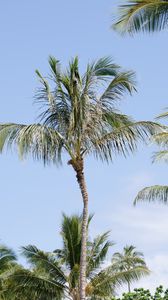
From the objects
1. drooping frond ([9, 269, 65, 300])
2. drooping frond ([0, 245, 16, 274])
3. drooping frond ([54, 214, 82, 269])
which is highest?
drooping frond ([0, 245, 16, 274])

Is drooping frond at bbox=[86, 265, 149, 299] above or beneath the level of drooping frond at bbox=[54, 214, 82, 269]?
beneath

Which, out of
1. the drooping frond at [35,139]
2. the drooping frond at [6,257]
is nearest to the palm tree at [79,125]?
the drooping frond at [35,139]

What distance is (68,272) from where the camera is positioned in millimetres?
19922

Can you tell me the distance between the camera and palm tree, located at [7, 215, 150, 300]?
19.0 metres

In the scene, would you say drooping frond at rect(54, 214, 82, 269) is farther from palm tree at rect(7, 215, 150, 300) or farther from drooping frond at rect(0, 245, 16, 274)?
drooping frond at rect(0, 245, 16, 274)

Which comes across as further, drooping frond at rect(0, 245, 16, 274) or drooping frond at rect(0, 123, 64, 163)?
drooping frond at rect(0, 245, 16, 274)

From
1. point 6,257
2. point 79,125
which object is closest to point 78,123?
point 79,125

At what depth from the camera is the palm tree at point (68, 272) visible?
62.3 ft

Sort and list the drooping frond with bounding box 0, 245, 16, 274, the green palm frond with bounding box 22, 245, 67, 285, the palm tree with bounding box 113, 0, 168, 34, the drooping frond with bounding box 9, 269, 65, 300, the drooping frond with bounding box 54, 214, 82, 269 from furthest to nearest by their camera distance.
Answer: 1. the drooping frond with bounding box 0, 245, 16, 274
2. the drooping frond with bounding box 54, 214, 82, 269
3. the green palm frond with bounding box 22, 245, 67, 285
4. the drooping frond with bounding box 9, 269, 65, 300
5. the palm tree with bounding box 113, 0, 168, 34

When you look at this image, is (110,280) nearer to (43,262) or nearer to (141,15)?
(43,262)

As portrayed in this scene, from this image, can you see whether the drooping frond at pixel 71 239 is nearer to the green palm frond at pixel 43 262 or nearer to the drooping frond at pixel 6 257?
the green palm frond at pixel 43 262

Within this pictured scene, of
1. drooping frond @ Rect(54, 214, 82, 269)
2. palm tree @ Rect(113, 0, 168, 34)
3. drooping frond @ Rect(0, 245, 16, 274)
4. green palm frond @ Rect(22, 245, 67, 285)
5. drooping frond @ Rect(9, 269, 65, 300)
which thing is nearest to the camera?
palm tree @ Rect(113, 0, 168, 34)

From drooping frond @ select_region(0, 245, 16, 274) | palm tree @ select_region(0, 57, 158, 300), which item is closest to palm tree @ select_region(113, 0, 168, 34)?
palm tree @ select_region(0, 57, 158, 300)

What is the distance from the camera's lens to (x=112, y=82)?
16672 millimetres
